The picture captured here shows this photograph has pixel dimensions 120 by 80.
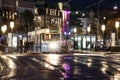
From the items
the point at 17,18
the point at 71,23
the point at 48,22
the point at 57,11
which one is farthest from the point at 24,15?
the point at 71,23

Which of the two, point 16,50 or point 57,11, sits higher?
point 57,11

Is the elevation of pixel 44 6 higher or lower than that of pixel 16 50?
higher

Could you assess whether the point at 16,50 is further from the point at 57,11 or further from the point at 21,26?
the point at 57,11

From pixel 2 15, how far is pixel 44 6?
37.2 metres

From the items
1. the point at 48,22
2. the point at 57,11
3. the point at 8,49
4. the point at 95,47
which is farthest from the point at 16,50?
the point at 57,11

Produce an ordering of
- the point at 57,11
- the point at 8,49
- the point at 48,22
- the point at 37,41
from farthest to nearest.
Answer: the point at 57,11 → the point at 48,22 → the point at 37,41 → the point at 8,49

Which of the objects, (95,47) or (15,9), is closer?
(95,47)

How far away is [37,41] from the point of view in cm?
5884

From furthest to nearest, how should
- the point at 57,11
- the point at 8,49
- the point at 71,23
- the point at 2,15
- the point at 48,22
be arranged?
the point at 71,23, the point at 57,11, the point at 48,22, the point at 2,15, the point at 8,49

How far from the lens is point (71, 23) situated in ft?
526

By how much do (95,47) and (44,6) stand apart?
82569 mm

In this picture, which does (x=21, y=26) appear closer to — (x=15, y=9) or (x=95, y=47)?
(x=15, y=9)

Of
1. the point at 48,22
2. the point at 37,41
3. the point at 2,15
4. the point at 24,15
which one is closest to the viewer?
the point at 37,41

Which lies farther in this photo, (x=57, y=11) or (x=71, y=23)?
(x=71, y=23)
